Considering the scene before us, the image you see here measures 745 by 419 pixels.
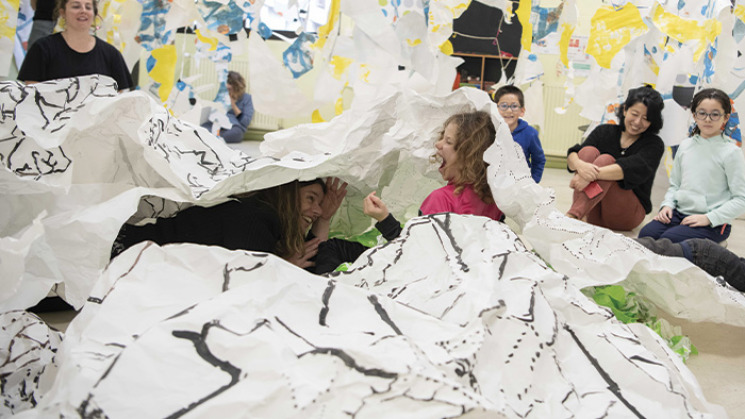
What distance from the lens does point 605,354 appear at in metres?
1.03

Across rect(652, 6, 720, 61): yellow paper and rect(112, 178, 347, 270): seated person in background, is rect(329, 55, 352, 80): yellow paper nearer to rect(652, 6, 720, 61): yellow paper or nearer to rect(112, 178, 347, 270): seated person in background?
rect(112, 178, 347, 270): seated person in background

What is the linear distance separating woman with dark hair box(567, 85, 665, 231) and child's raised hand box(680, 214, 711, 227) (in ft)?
1.37

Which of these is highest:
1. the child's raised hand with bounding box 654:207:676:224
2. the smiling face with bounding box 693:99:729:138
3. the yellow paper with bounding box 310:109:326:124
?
the smiling face with bounding box 693:99:729:138

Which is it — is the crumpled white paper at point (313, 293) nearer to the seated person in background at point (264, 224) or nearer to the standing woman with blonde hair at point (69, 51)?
the seated person in background at point (264, 224)

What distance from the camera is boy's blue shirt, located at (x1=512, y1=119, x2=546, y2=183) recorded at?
102 inches

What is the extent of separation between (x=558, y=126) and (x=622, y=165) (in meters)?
2.07

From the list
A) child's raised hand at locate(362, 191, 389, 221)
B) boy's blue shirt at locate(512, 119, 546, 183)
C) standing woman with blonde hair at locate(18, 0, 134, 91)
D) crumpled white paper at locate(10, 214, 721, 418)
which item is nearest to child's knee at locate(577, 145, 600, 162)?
boy's blue shirt at locate(512, 119, 546, 183)

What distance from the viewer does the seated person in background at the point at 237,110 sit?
480 cm

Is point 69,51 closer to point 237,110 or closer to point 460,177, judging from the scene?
point 460,177

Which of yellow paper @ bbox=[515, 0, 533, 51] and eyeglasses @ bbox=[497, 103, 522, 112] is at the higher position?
yellow paper @ bbox=[515, 0, 533, 51]

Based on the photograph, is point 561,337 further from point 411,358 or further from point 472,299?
point 411,358

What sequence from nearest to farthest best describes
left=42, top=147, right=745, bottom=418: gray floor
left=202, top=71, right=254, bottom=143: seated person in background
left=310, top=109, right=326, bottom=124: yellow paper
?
left=42, top=147, right=745, bottom=418: gray floor → left=310, top=109, right=326, bottom=124: yellow paper → left=202, top=71, right=254, bottom=143: seated person in background

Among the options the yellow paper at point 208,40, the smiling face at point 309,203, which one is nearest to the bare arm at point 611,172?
the smiling face at point 309,203

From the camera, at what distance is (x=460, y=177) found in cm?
162
